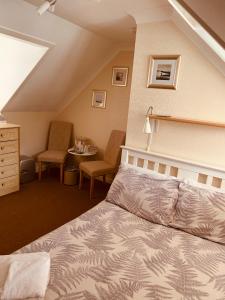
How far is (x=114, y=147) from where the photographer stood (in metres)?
3.77

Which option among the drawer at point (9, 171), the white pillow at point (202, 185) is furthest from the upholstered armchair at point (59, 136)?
the white pillow at point (202, 185)

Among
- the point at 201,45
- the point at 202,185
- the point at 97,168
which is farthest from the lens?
the point at 97,168

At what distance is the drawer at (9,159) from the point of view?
326cm

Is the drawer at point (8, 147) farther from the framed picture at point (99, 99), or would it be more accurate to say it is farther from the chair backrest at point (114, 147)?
the framed picture at point (99, 99)

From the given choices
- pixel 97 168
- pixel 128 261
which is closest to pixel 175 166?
pixel 128 261

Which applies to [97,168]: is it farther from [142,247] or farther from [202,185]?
[142,247]

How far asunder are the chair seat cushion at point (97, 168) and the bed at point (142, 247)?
1087 mm

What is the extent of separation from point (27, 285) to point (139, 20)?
240 centimetres

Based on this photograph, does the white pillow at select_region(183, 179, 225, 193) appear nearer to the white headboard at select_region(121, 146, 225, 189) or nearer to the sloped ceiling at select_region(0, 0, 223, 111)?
the white headboard at select_region(121, 146, 225, 189)

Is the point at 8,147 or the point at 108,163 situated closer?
the point at 8,147

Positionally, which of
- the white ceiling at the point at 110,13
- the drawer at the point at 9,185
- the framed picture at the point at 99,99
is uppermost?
the white ceiling at the point at 110,13

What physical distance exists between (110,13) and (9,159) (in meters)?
2.30

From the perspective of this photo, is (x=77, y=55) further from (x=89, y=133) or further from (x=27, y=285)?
(x=27, y=285)

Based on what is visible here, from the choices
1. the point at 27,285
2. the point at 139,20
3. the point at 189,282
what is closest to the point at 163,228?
the point at 189,282
